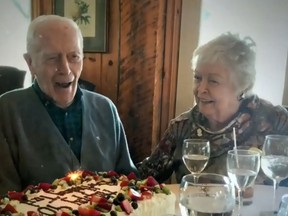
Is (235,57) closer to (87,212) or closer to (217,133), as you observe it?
(217,133)

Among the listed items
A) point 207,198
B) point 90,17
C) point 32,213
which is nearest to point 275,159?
point 207,198

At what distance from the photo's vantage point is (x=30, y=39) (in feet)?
5.35

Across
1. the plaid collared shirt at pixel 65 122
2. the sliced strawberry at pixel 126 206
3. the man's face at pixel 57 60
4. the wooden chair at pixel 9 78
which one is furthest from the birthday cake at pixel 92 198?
the wooden chair at pixel 9 78

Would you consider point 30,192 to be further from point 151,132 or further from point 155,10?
point 155,10

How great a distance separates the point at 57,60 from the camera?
1.61 metres

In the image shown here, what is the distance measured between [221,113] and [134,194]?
76cm

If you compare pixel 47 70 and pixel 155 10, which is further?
pixel 155 10

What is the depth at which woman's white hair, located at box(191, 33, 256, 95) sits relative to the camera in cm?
177

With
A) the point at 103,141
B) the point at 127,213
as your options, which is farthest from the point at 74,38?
the point at 127,213

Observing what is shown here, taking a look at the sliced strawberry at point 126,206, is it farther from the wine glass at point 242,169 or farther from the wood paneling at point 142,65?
the wood paneling at point 142,65

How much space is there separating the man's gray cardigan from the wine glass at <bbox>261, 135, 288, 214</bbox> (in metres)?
0.71

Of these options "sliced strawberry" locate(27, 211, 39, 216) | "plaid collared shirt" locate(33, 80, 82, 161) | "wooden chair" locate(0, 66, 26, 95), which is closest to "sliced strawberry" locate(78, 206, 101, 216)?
"sliced strawberry" locate(27, 211, 39, 216)

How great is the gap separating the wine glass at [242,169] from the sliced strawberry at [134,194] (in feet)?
1.02

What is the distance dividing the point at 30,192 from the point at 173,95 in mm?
1379
